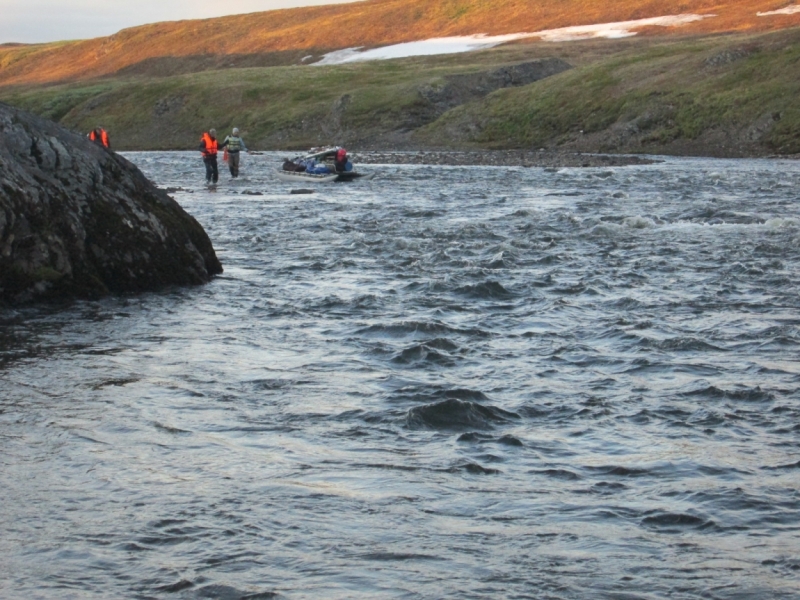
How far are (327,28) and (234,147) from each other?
119m

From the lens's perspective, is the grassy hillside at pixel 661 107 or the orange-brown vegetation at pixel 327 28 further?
the orange-brown vegetation at pixel 327 28

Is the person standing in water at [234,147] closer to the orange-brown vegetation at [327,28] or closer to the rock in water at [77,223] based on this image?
the rock in water at [77,223]

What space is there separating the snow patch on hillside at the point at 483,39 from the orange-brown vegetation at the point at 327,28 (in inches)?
125

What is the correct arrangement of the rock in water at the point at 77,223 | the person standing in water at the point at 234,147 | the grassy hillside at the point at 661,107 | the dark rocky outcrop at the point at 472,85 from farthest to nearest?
1. the dark rocky outcrop at the point at 472,85
2. the grassy hillside at the point at 661,107
3. the person standing in water at the point at 234,147
4. the rock in water at the point at 77,223

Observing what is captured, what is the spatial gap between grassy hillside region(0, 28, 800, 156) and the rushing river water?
41120mm

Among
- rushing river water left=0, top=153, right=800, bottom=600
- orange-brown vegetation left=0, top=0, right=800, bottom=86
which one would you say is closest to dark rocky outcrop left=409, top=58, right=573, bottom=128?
orange-brown vegetation left=0, top=0, right=800, bottom=86

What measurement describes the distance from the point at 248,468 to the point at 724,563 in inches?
137

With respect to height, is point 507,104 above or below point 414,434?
above

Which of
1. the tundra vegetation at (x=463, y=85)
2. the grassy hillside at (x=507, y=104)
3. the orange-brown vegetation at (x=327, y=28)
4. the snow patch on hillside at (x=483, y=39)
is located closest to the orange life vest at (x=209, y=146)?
the tundra vegetation at (x=463, y=85)

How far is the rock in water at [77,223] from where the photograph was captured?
1397 centimetres

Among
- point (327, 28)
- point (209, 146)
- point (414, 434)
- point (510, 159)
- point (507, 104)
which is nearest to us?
point (414, 434)

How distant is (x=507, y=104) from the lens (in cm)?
7325

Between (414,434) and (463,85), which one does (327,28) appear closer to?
(463,85)

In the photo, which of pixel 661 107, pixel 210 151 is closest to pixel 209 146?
pixel 210 151
